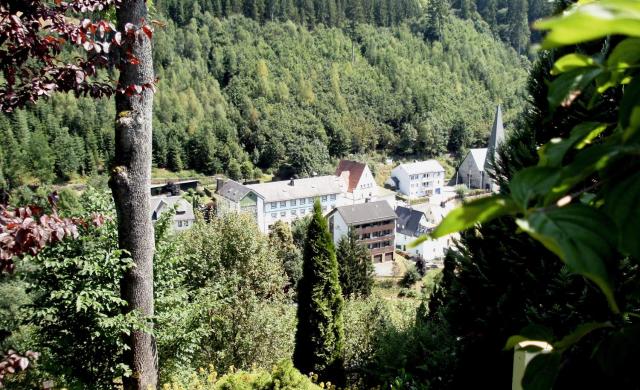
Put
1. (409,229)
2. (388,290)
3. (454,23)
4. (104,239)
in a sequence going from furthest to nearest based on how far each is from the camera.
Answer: (454,23) < (409,229) < (388,290) < (104,239)

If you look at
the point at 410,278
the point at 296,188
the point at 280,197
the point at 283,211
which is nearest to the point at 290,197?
the point at 280,197

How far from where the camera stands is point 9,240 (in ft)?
7.41

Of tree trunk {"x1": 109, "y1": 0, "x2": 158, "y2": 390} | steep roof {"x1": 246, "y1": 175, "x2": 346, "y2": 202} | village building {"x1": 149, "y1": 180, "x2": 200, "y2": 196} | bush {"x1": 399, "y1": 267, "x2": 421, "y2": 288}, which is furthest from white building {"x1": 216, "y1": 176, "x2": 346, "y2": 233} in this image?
tree trunk {"x1": 109, "y1": 0, "x2": 158, "y2": 390}

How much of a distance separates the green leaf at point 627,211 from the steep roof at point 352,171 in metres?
51.1

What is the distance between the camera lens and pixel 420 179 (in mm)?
55531

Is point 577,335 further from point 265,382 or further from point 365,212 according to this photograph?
point 365,212

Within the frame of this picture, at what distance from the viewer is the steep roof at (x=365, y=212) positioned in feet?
119

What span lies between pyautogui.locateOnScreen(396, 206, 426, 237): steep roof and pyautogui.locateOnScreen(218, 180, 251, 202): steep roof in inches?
555

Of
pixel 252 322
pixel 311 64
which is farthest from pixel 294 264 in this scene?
pixel 311 64

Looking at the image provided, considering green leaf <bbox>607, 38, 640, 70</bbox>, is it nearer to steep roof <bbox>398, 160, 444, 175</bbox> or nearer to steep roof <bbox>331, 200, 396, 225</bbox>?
steep roof <bbox>331, 200, 396, 225</bbox>

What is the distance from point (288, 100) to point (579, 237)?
7383 cm

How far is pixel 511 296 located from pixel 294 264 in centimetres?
2122

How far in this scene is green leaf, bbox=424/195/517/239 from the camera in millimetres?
426

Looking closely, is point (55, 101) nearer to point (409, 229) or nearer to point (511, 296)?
point (409, 229)
